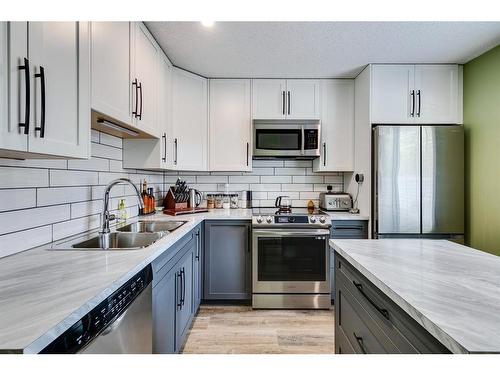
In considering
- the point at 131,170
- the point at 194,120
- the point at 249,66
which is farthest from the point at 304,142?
the point at 131,170

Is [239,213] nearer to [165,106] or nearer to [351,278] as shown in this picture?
[165,106]

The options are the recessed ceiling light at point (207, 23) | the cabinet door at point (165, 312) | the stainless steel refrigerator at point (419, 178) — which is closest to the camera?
the cabinet door at point (165, 312)

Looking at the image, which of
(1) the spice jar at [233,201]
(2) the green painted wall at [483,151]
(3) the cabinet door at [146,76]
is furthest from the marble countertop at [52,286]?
(2) the green painted wall at [483,151]

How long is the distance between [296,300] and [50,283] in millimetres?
2289

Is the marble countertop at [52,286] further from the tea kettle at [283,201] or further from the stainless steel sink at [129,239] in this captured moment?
the tea kettle at [283,201]

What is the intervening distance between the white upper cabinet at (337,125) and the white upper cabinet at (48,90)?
94.6 inches

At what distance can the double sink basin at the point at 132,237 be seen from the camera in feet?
5.47

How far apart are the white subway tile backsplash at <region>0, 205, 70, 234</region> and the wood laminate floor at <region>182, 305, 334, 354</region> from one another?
126 centimetres

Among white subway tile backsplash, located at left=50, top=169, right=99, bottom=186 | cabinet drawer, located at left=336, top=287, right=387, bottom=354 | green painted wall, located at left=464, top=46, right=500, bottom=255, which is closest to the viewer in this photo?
cabinet drawer, located at left=336, top=287, right=387, bottom=354

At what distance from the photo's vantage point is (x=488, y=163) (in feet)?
8.20

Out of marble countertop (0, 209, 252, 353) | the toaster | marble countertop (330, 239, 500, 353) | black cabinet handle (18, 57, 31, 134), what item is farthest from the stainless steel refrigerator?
black cabinet handle (18, 57, 31, 134)

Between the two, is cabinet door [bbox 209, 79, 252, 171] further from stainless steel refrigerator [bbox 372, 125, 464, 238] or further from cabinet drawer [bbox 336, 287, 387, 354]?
cabinet drawer [bbox 336, 287, 387, 354]

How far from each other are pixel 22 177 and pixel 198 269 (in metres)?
1.64

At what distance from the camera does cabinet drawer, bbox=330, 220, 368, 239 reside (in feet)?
9.25
